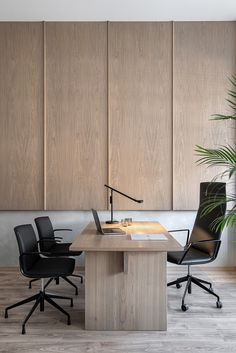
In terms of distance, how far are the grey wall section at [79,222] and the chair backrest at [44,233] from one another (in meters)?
0.52

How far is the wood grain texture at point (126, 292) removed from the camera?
104 inches

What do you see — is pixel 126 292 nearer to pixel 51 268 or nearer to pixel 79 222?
pixel 51 268

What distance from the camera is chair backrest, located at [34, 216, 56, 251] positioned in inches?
145

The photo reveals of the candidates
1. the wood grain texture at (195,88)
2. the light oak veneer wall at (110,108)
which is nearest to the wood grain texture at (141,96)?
the light oak veneer wall at (110,108)

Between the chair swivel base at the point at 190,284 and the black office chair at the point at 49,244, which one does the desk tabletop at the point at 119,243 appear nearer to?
the black office chair at the point at 49,244

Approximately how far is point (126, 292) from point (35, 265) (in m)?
0.95

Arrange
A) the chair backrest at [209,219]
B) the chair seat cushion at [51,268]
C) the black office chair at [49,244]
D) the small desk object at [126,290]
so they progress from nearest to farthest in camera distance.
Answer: the small desk object at [126,290] < the chair seat cushion at [51,268] < the chair backrest at [209,219] < the black office chair at [49,244]

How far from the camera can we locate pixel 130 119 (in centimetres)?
445

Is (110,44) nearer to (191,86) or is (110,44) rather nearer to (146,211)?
(191,86)

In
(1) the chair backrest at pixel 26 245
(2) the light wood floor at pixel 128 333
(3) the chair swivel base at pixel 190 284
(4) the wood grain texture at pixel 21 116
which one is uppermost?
(4) the wood grain texture at pixel 21 116

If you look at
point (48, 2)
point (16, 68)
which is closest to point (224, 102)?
point (48, 2)

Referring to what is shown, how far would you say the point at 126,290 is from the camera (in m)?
2.64

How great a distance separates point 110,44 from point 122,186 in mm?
2067

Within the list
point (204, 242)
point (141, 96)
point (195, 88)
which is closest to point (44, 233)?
point (204, 242)
